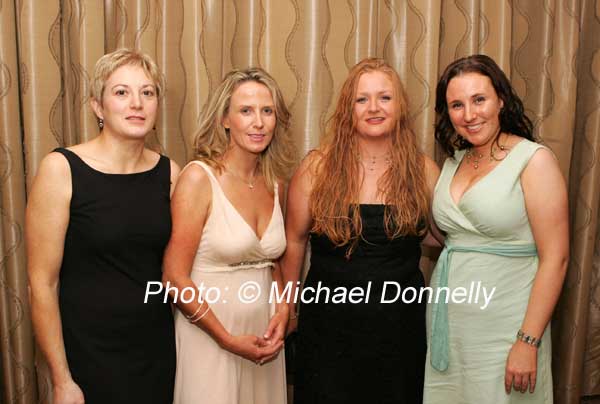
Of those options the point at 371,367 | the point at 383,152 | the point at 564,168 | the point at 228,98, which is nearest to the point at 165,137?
the point at 228,98

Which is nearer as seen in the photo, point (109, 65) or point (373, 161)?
point (109, 65)

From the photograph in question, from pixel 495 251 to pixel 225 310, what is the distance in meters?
0.91

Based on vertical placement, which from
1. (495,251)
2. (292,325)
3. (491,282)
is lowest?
(292,325)

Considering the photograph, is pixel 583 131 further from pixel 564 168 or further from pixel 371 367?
pixel 371 367

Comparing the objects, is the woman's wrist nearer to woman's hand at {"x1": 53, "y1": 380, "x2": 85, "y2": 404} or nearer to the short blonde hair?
woman's hand at {"x1": 53, "y1": 380, "x2": 85, "y2": 404}

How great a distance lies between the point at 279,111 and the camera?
1906 mm

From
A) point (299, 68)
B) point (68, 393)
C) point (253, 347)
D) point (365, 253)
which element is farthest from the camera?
point (299, 68)

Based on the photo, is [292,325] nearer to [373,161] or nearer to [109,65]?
[373,161]

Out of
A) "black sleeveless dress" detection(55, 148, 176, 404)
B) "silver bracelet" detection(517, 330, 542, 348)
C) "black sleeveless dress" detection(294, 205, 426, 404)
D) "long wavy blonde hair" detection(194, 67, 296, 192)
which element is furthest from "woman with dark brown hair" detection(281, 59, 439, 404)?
"black sleeveless dress" detection(55, 148, 176, 404)

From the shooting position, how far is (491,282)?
176cm

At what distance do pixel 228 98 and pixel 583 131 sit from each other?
1.70 meters

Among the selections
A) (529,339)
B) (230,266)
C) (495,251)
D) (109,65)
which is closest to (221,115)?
(109,65)

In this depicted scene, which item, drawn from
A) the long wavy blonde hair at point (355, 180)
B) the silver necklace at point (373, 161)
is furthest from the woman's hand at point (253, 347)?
the silver necklace at point (373, 161)

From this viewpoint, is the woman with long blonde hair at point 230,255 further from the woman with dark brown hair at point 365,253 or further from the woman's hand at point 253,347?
the woman with dark brown hair at point 365,253
